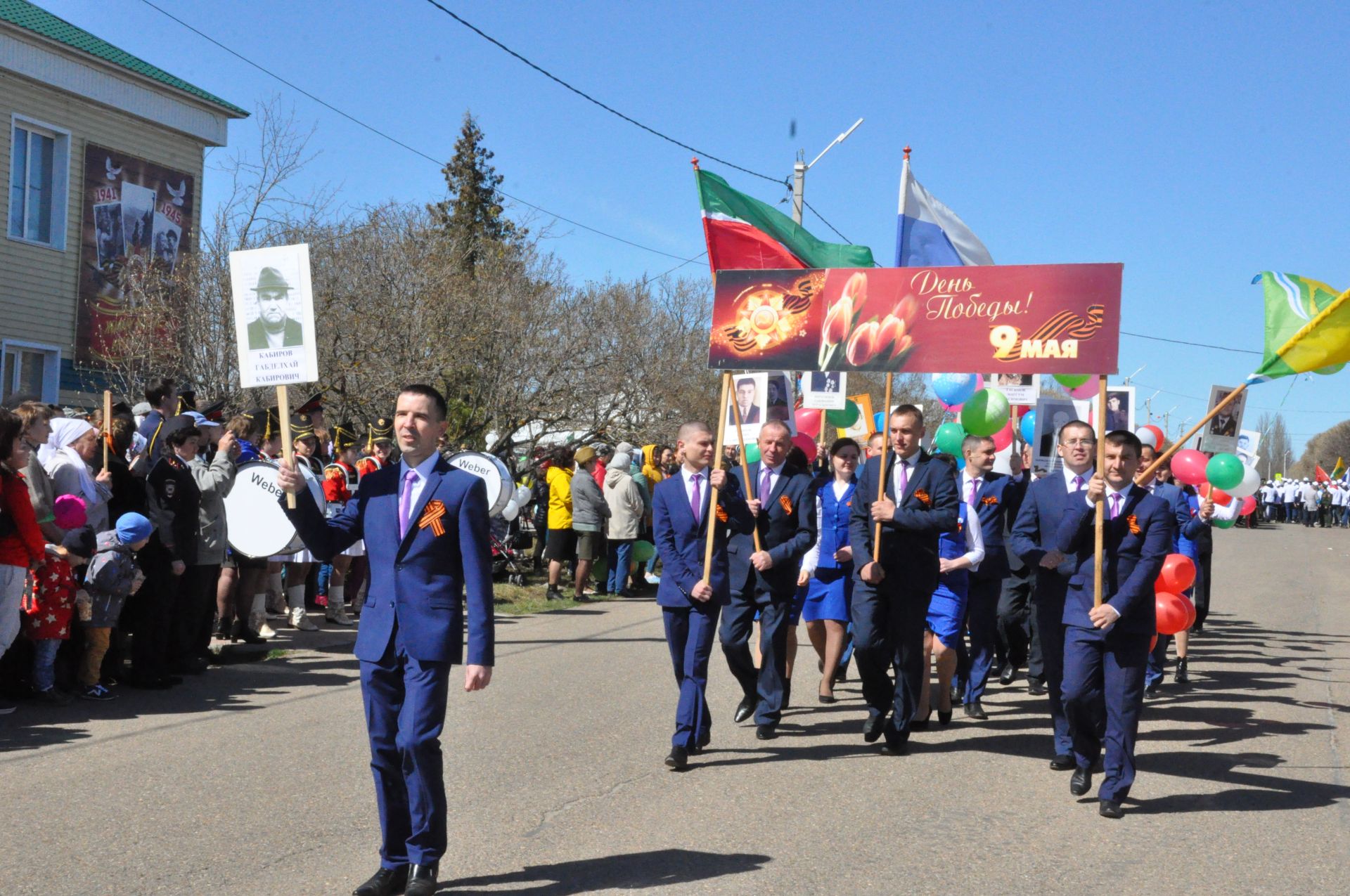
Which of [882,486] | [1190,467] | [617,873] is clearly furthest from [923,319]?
[1190,467]

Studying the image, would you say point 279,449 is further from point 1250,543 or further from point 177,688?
point 1250,543

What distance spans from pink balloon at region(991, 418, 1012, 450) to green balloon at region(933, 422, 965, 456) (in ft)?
1.73

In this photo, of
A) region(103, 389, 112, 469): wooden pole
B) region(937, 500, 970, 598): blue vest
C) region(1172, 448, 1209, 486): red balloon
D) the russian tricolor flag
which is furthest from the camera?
region(1172, 448, 1209, 486): red balloon

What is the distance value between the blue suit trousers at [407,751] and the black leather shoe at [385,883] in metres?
0.03

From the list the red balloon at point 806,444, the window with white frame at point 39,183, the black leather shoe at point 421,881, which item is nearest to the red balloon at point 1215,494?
the red balloon at point 806,444

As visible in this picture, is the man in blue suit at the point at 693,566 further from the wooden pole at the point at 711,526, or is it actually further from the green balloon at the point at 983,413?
the green balloon at the point at 983,413

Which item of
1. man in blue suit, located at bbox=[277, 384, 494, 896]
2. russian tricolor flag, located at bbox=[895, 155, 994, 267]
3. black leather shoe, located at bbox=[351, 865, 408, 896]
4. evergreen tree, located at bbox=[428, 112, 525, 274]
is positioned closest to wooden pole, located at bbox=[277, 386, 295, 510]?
man in blue suit, located at bbox=[277, 384, 494, 896]

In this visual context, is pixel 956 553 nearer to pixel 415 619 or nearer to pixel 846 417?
pixel 415 619

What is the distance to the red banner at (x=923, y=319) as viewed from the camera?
7.82m

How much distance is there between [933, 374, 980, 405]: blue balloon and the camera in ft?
50.3

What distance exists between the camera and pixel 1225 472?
39.0ft

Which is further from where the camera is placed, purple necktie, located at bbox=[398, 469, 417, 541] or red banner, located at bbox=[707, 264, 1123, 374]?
red banner, located at bbox=[707, 264, 1123, 374]

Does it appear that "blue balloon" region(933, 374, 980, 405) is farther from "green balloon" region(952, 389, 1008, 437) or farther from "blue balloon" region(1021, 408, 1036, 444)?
"green balloon" region(952, 389, 1008, 437)

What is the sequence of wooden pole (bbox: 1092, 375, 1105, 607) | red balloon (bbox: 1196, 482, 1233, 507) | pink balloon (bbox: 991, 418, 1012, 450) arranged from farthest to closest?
pink balloon (bbox: 991, 418, 1012, 450) → red balloon (bbox: 1196, 482, 1233, 507) → wooden pole (bbox: 1092, 375, 1105, 607)
